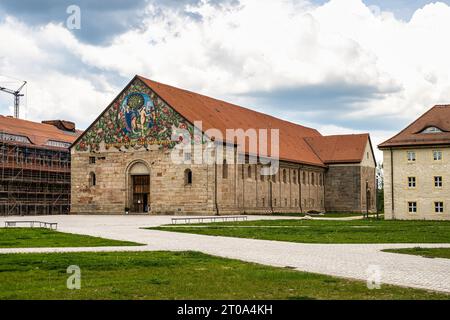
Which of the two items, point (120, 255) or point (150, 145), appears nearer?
point (120, 255)

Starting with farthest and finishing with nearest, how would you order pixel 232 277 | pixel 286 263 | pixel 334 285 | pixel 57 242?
pixel 57 242
pixel 286 263
pixel 232 277
pixel 334 285

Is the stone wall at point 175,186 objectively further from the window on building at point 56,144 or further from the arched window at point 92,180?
Result: the window on building at point 56,144

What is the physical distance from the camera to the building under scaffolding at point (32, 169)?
7131 cm

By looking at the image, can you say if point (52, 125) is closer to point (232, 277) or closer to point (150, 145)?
point (150, 145)

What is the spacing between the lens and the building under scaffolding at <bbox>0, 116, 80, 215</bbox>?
71.3 m

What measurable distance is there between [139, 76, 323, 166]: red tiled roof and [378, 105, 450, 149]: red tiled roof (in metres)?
15.7

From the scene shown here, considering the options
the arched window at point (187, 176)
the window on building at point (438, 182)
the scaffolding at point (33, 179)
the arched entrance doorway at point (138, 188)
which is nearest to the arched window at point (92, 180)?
the arched entrance doorway at point (138, 188)

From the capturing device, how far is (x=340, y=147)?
268ft

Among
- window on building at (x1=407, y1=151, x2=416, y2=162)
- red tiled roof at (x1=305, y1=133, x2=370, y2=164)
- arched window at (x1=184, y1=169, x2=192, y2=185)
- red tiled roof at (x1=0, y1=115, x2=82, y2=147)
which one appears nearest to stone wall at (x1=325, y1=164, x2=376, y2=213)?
red tiled roof at (x1=305, y1=133, x2=370, y2=164)

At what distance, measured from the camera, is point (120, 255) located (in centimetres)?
1881

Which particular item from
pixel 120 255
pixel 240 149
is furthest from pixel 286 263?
pixel 240 149

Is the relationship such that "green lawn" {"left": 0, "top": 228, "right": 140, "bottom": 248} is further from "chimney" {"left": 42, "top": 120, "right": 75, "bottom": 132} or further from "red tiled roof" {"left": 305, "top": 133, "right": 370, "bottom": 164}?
"chimney" {"left": 42, "top": 120, "right": 75, "bottom": 132}

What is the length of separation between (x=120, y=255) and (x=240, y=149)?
39862 millimetres

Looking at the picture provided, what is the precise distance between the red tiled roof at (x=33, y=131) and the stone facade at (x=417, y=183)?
45112 millimetres
